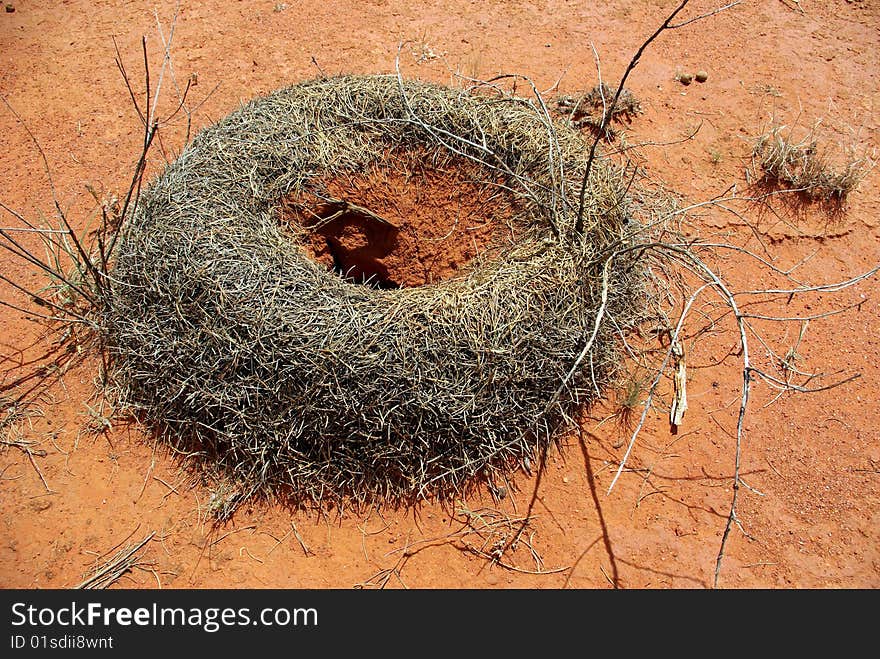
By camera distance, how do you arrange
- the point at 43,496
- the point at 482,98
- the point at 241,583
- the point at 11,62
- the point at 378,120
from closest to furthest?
the point at 241,583 < the point at 43,496 < the point at 378,120 < the point at 482,98 < the point at 11,62

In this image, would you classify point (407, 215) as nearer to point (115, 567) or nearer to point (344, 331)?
point (344, 331)

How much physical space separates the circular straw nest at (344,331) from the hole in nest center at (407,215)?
0.17ft

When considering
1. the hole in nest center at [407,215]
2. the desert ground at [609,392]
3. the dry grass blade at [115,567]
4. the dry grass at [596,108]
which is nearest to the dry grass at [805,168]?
the desert ground at [609,392]

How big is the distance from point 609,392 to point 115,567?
2314 mm

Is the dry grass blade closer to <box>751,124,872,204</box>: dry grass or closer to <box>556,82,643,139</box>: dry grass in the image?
<box>556,82,643,139</box>: dry grass

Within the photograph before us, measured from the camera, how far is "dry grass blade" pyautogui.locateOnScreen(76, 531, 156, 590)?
2.43 m

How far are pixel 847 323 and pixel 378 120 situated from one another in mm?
2713

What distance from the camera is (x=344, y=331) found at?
2.52 meters

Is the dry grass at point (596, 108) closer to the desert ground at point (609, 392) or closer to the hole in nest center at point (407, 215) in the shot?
the desert ground at point (609, 392)

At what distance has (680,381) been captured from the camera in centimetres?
300

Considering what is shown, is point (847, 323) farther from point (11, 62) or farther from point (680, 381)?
point (11, 62)

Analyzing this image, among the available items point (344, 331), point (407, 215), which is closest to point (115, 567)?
point (344, 331)

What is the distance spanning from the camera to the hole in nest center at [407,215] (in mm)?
3025

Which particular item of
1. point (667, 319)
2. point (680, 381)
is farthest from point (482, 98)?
point (680, 381)
